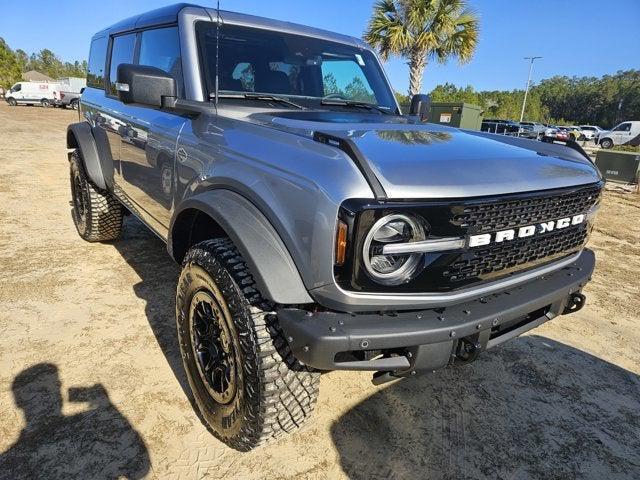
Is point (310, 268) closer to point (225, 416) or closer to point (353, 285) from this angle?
point (353, 285)

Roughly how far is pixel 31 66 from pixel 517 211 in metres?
124

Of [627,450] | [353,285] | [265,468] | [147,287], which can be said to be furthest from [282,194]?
[147,287]

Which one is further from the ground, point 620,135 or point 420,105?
point 620,135

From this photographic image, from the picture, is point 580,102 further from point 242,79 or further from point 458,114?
point 242,79

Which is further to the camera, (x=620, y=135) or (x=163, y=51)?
(x=620, y=135)

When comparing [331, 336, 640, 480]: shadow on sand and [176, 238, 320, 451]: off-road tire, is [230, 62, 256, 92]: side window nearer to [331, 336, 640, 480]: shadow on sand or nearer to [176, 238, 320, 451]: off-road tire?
[176, 238, 320, 451]: off-road tire

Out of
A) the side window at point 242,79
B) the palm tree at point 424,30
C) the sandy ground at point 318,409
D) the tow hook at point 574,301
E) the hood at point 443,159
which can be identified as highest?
the palm tree at point 424,30

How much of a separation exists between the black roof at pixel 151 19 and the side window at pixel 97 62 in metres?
0.21

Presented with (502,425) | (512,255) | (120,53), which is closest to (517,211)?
(512,255)

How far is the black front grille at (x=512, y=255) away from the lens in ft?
5.85

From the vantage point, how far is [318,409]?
248 cm

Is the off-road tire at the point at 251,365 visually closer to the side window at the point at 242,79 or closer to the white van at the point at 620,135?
the side window at the point at 242,79

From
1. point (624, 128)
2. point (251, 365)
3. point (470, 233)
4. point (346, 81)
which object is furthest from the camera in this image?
point (624, 128)

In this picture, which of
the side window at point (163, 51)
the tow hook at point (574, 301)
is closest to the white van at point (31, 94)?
the side window at point (163, 51)
